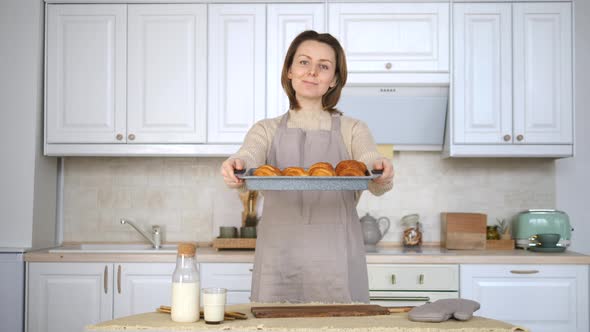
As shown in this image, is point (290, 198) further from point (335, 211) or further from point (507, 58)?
point (507, 58)

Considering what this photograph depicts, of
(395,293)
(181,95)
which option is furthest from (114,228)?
(395,293)

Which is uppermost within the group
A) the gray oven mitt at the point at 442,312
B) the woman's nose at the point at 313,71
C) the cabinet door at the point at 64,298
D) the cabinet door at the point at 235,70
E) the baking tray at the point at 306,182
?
the cabinet door at the point at 235,70

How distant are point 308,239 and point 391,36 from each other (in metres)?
1.93

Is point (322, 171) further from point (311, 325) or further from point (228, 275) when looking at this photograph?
point (228, 275)

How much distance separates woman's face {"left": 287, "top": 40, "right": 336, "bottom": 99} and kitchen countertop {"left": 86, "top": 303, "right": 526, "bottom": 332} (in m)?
0.88

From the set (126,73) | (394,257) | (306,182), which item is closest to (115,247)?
(126,73)

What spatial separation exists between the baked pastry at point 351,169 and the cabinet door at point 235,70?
190cm

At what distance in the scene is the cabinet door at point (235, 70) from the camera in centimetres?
375

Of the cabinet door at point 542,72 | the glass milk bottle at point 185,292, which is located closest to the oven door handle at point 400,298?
the cabinet door at point 542,72

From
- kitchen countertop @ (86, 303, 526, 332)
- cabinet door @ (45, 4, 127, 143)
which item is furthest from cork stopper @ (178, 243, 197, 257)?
cabinet door @ (45, 4, 127, 143)

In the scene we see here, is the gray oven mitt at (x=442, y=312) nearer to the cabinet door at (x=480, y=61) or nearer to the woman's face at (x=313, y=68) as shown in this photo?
the woman's face at (x=313, y=68)

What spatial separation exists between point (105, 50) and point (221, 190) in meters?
1.06

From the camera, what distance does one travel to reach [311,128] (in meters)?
2.26

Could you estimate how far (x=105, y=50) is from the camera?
379cm
